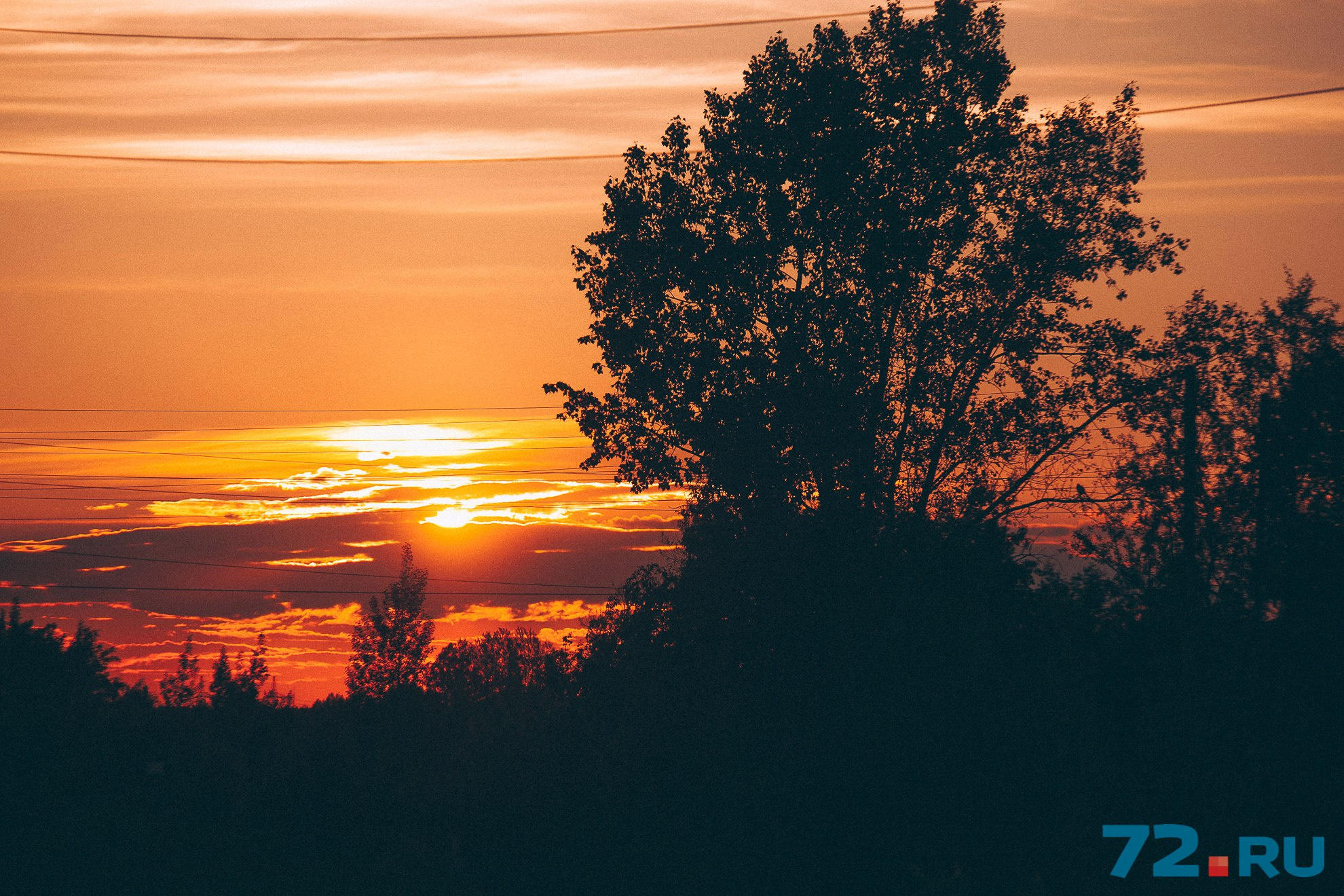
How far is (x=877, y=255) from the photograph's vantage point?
3114 centimetres

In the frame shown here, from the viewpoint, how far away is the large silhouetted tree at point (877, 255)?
31.2m

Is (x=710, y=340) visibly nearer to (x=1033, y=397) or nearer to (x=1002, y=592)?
(x=1033, y=397)

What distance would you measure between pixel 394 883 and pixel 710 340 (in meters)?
16.0

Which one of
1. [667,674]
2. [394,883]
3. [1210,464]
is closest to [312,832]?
[394,883]

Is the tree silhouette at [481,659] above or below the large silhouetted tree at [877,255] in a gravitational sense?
below

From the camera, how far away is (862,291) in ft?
105

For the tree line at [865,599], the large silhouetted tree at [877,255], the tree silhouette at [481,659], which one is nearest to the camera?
the tree line at [865,599]

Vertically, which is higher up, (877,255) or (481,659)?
(877,255)

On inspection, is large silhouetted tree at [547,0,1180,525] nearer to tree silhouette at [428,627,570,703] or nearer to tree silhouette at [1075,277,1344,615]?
tree silhouette at [1075,277,1344,615]

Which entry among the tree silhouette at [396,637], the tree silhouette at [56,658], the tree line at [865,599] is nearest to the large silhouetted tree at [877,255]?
the tree line at [865,599]

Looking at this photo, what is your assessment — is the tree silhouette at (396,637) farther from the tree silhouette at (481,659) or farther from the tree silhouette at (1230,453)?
the tree silhouette at (1230,453)

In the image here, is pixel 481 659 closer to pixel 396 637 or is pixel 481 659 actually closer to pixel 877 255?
pixel 396 637

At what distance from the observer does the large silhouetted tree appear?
3125 cm

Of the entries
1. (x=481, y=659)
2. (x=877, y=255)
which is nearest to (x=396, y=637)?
(x=481, y=659)
